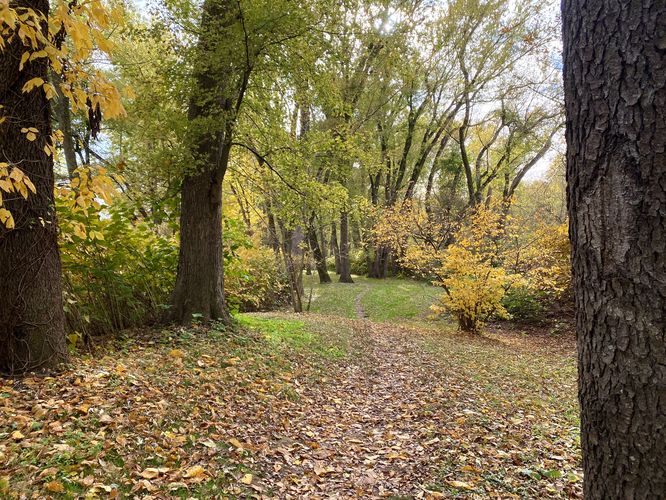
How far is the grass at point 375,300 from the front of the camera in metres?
16.5

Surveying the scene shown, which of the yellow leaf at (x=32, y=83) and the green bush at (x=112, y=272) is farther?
the green bush at (x=112, y=272)

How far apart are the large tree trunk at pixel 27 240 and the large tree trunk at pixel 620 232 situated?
443 cm

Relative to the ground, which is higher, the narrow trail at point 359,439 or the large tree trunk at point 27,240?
the large tree trunk at point 27,240

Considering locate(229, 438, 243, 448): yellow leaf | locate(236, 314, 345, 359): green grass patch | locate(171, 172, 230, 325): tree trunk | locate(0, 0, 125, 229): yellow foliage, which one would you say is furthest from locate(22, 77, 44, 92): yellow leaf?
locate(236, 314, 345, 359): green grass patch

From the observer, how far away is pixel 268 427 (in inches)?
169

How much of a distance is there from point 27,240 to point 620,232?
4.84m

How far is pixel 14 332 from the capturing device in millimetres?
3979

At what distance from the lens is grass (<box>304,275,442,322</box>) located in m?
16.5

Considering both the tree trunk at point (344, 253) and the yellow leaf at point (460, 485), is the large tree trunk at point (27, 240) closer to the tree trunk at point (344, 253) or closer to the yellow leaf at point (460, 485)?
the yellow leaf at point (460, 485)

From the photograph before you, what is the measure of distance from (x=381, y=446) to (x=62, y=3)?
14.6ft

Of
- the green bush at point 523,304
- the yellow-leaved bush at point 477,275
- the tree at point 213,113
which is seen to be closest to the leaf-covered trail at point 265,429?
the tree at point 213,113

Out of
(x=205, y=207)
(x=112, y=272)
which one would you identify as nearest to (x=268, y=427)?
(x=112, y=272)

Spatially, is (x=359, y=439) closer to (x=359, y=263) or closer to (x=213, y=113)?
(x=213, y=113)

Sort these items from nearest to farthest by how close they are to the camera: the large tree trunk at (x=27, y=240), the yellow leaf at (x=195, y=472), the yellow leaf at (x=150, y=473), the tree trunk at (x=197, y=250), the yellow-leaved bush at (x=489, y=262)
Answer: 1. the yellow leaf at (x=150, y=473)
2. the yellow leaf at (x=195, y=472)
3. the large tree trunk at (x=27, y=240)
4. the tree trunk at (x=197, y=250)
5. the yellow-leaved bush at (x=489, y=262)
